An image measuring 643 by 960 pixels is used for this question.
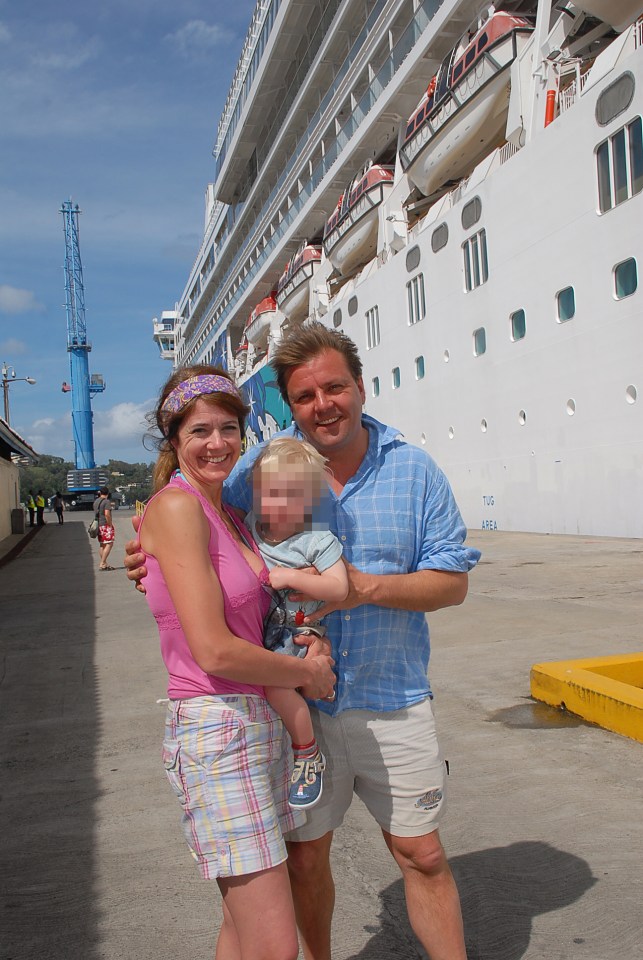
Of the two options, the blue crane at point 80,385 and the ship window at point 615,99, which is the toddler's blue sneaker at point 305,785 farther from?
the blue crane at point 80,385

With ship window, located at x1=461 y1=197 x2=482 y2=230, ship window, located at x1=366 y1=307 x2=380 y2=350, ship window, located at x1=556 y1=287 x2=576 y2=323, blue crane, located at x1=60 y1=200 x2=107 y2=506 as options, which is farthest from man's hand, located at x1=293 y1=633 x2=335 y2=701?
blue crane, located at x1=60 y1=200 x2=107 y2=506

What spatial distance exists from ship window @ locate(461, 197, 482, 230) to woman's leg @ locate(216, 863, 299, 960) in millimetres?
16429

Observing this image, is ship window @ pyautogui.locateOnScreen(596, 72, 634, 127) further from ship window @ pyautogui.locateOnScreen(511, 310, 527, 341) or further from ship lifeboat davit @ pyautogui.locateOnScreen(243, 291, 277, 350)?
ship lifeboat davit @ pyautogui.locateOnScreen(243, 291, 277, 350)

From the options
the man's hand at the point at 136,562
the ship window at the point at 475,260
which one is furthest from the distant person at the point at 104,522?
the man's hand at the point at 136,562

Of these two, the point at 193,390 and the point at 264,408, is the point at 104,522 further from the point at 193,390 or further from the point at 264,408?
the point at 264,408

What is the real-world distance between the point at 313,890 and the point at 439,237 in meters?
17.6

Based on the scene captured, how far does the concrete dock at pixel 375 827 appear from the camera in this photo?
2676mm

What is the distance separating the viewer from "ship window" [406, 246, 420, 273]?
19359mm

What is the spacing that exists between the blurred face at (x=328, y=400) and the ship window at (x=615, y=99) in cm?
1203

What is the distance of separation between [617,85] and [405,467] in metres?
12.5

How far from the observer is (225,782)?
72.0 inches

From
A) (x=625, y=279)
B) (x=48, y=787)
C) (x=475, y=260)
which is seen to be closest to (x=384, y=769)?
(x=48, y=787)

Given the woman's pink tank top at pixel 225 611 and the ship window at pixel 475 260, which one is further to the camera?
the ship window at pixel 475 260

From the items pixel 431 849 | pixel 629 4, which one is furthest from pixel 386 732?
pixel 629 4
